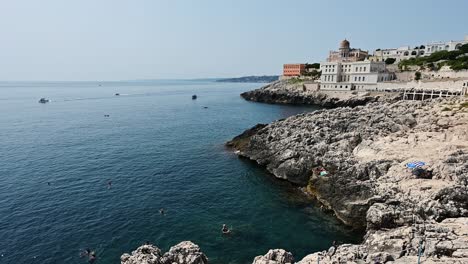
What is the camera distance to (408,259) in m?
18.4

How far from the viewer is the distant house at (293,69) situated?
605 ft

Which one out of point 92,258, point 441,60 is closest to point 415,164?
point 92,258

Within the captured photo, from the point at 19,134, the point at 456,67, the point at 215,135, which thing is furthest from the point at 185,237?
the point at 456,67

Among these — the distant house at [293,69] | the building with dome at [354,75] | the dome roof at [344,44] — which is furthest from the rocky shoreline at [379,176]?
the distant house at [293,69]

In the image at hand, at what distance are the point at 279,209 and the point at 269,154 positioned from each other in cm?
1505

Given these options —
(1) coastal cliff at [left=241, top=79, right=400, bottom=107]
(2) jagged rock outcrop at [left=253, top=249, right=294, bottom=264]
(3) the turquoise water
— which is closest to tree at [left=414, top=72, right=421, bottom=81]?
(1) coastal cliff at [left=241, top=79, right=400, bottom=107]

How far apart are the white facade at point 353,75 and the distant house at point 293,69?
63186 millimetres

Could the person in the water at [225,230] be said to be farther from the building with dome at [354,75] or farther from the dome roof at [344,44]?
the dome roof at [344,44]

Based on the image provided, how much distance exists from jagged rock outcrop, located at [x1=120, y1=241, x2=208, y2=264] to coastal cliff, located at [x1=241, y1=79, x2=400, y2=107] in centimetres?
8471

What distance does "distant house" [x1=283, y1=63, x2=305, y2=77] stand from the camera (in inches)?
7259

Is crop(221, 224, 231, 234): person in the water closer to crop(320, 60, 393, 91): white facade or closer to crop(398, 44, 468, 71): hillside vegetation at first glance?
crop(320, 60, 393, 91): white facade

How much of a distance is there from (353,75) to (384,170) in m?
84.8

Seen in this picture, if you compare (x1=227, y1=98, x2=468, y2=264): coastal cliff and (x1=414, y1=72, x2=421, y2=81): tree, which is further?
(x1=414, y1=72, x2=421, y2=81): tree

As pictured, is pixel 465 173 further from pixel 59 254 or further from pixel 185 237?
pixel 59 254
